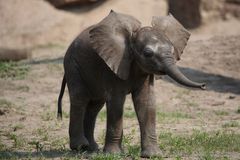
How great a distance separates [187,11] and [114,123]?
39.1 ft

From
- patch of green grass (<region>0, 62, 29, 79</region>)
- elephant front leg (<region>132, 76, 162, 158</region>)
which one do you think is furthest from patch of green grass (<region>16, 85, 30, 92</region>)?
elephant front leg (<region>132, 76, 162, 158</region>)

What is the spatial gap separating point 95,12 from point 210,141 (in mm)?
10097

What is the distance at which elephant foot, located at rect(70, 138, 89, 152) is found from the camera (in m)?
8.26

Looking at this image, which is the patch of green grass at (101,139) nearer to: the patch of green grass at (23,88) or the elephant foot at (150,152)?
the elephant foot at (150,152)

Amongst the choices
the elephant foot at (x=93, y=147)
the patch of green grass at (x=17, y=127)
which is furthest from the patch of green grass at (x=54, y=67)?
the elephant foot at (x=93, y=147)

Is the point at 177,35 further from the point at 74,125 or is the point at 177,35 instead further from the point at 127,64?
the point at 74,125

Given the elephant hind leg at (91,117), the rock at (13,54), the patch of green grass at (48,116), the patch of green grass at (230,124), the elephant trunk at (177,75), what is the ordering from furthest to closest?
the rock at (13,54), the patch of green grass at (48,116), the patch of green grass at (230,124), the elephant hind leg at (91,117), the elephant trunk at (177,75)

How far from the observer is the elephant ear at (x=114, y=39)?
7629 millimetres

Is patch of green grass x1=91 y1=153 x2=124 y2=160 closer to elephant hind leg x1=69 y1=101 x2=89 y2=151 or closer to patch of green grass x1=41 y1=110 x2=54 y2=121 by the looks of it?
elephant hind leg x1=69 y1=101 x2=89 y2=151

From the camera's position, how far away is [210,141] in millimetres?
8734

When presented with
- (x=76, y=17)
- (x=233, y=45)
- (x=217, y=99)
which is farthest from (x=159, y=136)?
(x=76, y=17)

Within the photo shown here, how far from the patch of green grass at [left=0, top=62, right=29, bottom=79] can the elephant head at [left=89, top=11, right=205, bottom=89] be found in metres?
6.95

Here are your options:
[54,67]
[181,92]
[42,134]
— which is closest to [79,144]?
[42,134]

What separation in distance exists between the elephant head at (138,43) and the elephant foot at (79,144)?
1118mm
